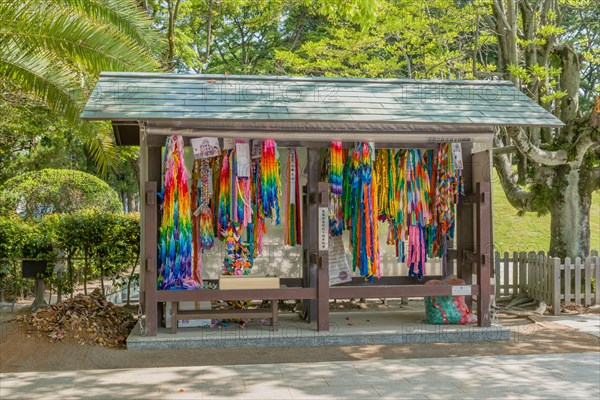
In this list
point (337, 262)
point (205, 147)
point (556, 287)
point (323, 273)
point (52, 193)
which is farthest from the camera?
point (52, 193)

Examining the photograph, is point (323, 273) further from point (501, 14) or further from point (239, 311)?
point (501, 14)

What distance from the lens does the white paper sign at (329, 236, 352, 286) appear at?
1048 centimetres

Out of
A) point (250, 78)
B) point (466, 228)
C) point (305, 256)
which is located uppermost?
point (250, 78)

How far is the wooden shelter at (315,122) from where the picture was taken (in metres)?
8.59

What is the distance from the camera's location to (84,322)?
9.02 meters

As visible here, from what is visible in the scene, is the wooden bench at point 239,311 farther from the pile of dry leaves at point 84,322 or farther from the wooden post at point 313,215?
the pile of dry leaves at point 84,322

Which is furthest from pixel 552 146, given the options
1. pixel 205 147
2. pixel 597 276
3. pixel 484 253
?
pixel 205 147

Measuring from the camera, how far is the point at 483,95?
992 cm

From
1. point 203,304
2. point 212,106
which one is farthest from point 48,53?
point 203,304

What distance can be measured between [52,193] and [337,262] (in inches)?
291

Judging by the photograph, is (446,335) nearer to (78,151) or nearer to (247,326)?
(247,326)

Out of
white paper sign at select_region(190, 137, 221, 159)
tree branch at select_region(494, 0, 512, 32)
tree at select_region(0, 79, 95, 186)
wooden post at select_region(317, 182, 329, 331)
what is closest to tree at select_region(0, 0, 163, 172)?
white paper sign at select_region(190, 137, 221, 159)

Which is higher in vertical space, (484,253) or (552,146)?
(552,146)

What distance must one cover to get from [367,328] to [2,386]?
177 inches
